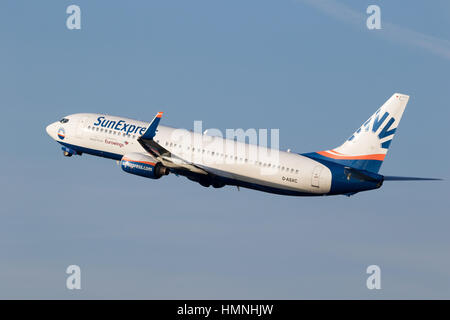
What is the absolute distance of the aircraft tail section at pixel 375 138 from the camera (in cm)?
Result: 7306

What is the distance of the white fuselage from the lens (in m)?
75.3

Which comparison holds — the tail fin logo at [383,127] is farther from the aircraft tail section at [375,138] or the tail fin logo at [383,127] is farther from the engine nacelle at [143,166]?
the engine nacelle at [143,166]

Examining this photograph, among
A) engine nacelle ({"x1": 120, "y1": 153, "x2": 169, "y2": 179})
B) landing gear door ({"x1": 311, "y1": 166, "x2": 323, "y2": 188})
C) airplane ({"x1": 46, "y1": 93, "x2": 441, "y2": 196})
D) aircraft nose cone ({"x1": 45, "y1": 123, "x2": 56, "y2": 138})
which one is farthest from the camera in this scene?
aircraft nose cone ({"x1": 45, "y1": 123, "x2": 56, "y2": 138})

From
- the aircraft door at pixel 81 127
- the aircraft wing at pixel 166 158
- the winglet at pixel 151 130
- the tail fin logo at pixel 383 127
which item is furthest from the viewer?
the aircraft door at pixel 81 127

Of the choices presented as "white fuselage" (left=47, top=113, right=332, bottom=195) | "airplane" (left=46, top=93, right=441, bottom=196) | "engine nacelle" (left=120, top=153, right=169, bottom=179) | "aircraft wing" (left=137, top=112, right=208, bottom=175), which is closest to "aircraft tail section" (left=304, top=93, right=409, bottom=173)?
"airplane" (left=46, top=93, right=441, bottom=196)

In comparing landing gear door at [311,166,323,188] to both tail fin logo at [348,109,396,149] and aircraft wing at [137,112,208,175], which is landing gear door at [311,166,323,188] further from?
aircraft wing at [137,112,208,175]

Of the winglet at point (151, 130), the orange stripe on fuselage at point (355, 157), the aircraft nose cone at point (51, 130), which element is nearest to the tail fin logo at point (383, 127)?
the orange stripe on fuselage at point (355, 157)

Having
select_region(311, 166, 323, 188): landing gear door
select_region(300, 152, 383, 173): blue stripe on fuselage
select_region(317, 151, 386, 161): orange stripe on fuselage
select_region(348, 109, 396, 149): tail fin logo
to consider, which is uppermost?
select_region(348, 109, 396, 149): tail fin logo

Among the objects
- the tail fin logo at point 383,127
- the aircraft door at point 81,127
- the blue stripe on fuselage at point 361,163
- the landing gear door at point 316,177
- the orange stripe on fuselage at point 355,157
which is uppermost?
the aircraft door at point 81,127

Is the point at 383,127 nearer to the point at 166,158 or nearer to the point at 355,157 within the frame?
the point at 355,157

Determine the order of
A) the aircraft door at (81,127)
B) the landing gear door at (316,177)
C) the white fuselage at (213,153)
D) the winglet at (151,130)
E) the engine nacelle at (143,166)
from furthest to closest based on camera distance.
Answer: the aircraft door at (81,127)
the engine nacelle at (143,166)
the white fuselage at (213,153)
the landing gear door at (316,177)
the winglet at (151,130)

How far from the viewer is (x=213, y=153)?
7888cm

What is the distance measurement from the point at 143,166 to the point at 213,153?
6741 millimetres

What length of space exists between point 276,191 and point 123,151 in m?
16.3
